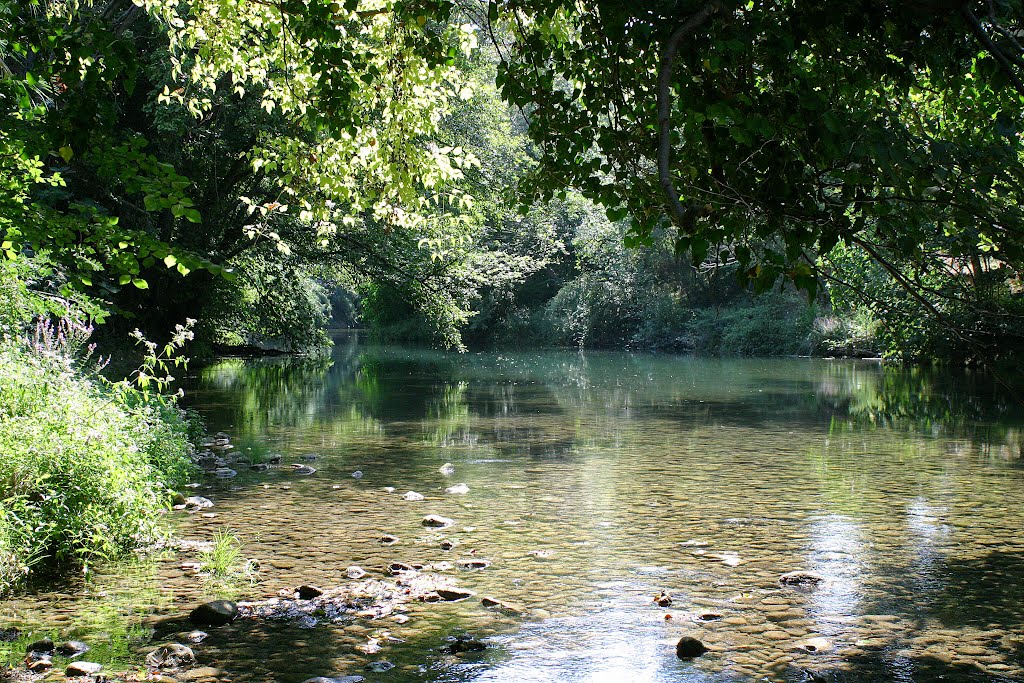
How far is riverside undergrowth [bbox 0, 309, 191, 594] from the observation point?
6441mm

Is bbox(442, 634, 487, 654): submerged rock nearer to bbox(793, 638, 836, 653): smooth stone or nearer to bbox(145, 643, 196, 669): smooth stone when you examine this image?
bbox(145, 643, 196, 669): smooth stone

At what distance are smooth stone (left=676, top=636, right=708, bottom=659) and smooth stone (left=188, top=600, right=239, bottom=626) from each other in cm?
277

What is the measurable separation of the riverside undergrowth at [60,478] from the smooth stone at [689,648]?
13.9 feet

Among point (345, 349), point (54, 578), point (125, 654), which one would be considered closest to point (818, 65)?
point (125, 654)

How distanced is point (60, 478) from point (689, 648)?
4.72m

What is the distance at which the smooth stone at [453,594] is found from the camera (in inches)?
245

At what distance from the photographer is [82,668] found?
15.7 ft

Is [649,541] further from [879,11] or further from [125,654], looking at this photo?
[879,11]

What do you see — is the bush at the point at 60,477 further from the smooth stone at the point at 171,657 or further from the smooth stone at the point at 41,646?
the smooth stone at the point at 171,657

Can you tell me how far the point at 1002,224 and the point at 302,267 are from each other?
77.7 ft

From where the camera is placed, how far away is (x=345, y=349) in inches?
1815

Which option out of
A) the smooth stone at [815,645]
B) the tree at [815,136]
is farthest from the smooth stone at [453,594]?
the tree at [815,136]

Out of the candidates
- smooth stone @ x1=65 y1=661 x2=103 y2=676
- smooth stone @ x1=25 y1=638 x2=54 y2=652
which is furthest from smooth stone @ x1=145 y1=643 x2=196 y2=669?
smooth stone @ x1=25 y1=638 x2=54 y2=652

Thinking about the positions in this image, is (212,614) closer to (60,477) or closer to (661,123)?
(60,477)
